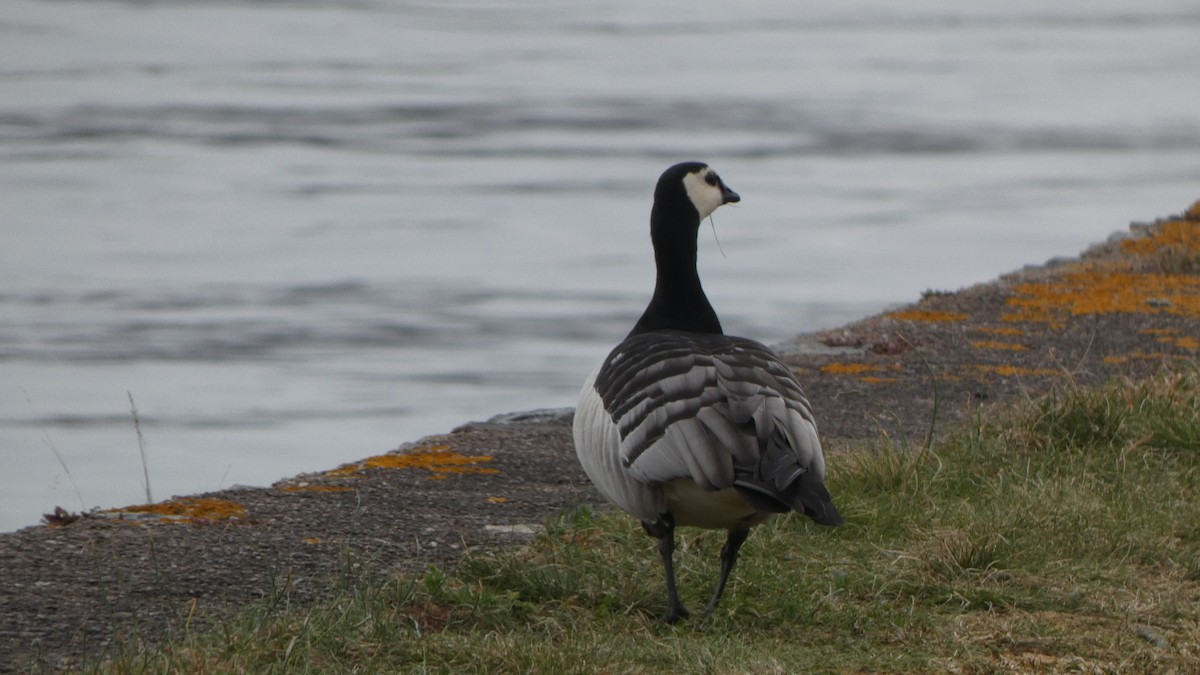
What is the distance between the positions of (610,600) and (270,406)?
6939mm

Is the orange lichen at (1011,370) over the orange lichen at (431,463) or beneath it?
over

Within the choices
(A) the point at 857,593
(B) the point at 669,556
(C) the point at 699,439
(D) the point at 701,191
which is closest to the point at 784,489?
(C) the point at 699,439

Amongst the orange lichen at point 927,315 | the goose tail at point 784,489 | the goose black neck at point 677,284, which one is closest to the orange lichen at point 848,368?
the orange lichen at point 927,315

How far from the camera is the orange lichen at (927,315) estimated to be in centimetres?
963

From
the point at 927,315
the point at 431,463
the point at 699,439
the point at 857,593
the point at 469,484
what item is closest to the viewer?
the point at 699,439

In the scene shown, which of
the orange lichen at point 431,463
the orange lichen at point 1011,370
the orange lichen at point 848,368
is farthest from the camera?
the orange lichen at point 848,368

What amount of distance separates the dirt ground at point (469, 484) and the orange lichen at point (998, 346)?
1cm

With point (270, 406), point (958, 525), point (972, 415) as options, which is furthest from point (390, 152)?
point (958, 525)

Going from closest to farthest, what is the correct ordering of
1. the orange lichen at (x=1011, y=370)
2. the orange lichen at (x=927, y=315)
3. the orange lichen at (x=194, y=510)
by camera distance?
the orange lichen at (x=194, y=510)
the orange lichen at (x=1011, y=370)
the orange lichen at (x=927, y=315)

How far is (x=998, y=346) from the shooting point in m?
8.87

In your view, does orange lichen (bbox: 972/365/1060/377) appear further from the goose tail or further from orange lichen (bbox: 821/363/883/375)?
the goose tail

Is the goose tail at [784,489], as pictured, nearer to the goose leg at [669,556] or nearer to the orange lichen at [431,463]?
the goose leg at [669,556]

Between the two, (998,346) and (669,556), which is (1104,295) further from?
(669,556)

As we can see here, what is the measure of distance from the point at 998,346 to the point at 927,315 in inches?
36.3
